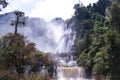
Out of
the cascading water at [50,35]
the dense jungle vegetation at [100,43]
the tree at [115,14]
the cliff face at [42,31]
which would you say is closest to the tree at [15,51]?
the dense jungle vegetation at [100,43]

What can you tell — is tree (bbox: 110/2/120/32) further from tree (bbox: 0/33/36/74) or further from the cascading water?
tree (bbox: 0/33/36/74)

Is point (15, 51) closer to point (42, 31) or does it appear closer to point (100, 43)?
point (100, 43)

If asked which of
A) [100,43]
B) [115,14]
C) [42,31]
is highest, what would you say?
[42,31]

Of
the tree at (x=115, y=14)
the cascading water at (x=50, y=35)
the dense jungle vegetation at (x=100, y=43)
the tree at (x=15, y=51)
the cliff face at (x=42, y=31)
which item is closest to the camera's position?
the tree at (x=15, y=51)

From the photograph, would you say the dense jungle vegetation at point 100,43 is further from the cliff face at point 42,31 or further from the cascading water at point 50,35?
the cliff face at point 42,31

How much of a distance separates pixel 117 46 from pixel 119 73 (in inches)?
119

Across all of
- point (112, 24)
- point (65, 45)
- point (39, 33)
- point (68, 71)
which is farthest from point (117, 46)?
point (39, 33)

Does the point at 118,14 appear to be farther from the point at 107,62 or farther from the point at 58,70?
the point at 58,70

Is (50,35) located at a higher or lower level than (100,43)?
higher

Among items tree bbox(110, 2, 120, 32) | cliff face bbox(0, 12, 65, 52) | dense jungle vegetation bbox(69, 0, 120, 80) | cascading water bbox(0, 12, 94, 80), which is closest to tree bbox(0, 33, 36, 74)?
dense jungle vegetation bbox(69, 0, 120, 80)

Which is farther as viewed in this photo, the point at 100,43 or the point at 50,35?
the point at 50,35

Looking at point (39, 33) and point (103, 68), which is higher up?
point (39, 33)

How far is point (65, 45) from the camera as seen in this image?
6688cm

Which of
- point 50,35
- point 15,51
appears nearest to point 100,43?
point 15,51
